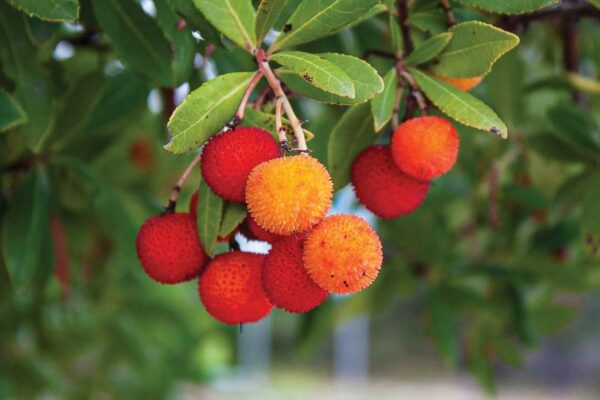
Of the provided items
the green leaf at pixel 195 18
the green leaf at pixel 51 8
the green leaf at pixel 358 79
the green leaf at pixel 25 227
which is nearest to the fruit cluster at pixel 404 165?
the green leaf at pixel 358 79

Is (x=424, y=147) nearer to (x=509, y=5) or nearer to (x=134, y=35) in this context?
(x=509, y=5)

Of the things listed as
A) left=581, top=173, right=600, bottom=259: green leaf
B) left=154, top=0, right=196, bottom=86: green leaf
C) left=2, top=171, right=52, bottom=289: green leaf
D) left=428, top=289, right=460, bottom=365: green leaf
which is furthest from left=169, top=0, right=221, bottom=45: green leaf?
left=428, top=289, right=460, bottom=365: green leaf

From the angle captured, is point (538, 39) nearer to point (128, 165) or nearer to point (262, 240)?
point (128, 165)

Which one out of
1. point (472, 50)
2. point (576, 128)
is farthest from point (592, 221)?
point (472, 50)

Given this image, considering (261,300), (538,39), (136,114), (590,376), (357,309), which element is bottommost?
(590,376)

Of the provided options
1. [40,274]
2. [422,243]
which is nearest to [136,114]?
[40,274]

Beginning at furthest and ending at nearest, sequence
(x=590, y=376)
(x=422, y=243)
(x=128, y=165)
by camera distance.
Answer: (x=590, y=376) < (x=128, y=165) < (x=422, y=243)
